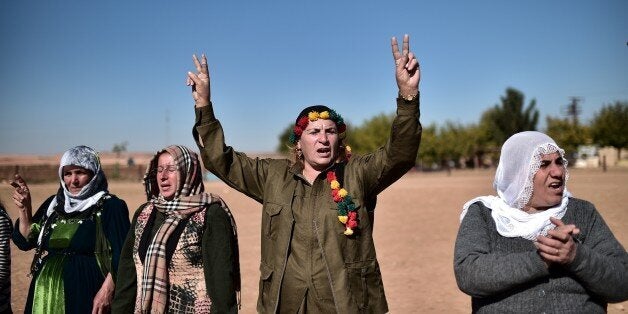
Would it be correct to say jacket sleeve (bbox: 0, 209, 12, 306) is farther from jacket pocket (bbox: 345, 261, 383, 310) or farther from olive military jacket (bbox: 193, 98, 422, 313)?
jacket pocket (bbox: 345, 261, 383, 310)

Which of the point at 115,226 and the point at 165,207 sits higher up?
the point at 165,207

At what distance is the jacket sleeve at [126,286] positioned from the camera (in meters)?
3.54

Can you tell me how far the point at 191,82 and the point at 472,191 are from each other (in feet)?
75.5

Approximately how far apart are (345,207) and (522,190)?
3.09ft

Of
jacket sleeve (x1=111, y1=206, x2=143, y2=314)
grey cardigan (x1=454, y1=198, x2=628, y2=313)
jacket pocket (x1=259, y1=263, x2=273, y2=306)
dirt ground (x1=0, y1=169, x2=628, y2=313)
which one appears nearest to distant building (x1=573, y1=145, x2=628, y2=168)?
dirt ground (x1=0, y1=169, x2=628, y2=313)

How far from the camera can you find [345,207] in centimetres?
319

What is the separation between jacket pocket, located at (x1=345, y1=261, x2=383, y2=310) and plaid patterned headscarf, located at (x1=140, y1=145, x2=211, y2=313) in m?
1.00

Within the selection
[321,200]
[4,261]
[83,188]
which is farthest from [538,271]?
[4,261]

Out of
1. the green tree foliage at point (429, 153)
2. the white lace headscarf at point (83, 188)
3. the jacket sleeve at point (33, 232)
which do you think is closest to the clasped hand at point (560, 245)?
the white lace headscarf at point (83, 188)

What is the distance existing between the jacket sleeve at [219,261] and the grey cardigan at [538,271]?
4.29ft

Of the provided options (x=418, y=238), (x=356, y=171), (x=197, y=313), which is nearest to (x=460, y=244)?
(x=356, y=171)

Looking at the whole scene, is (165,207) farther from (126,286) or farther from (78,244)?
(78,244)

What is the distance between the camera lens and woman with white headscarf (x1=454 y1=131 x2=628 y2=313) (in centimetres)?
246

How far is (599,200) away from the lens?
19.8m
